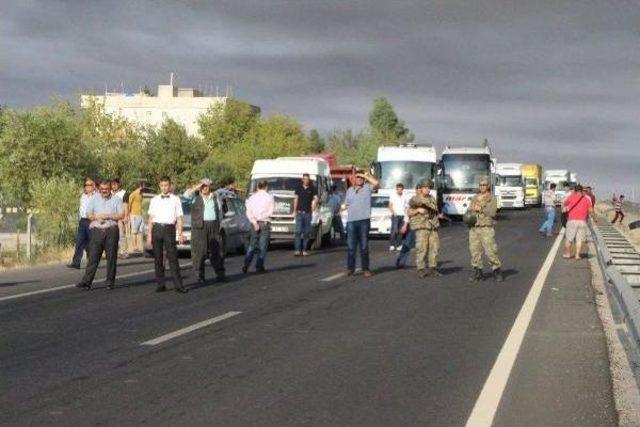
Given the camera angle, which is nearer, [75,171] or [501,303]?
[501,303]

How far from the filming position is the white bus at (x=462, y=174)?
52.7m

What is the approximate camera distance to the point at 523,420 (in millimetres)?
7152

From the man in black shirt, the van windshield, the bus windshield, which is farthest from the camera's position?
the bus windshield

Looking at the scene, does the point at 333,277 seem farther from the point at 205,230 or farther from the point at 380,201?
the point at 380,201

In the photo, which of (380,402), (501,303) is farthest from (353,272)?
(380,402)

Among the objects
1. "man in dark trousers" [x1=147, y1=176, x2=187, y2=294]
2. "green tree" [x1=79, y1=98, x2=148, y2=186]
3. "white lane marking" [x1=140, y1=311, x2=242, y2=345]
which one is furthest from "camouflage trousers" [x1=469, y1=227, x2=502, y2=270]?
"green tree" [x1=79, y1=98, x2=148, y2=186]

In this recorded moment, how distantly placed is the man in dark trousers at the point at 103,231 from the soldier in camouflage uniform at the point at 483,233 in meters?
6.17

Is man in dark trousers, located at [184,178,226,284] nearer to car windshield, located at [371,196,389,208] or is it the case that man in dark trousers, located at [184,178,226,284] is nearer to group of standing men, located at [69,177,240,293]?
group of standing men, located at [69,177,240,293]

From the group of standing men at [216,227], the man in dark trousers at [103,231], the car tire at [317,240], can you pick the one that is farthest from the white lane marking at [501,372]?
the car tire at [317,240]

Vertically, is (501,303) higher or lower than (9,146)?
lower

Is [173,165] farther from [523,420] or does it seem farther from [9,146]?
[523,420]

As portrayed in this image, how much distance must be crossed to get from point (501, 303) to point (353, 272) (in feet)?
17.2

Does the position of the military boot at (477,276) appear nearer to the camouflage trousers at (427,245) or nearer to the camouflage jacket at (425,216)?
the camouflage trousers at (427,245)

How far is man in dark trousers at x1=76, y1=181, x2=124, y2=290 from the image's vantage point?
674 inches
